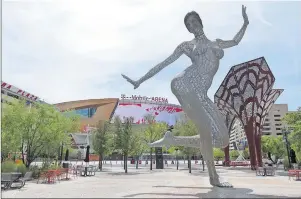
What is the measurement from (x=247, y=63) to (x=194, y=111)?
20127 mm

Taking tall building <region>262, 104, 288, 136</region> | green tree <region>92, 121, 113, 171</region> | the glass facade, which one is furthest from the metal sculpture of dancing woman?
tall building <region>262, 104, 288, 136</region>

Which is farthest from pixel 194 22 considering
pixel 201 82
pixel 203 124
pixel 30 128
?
pixel 30 128

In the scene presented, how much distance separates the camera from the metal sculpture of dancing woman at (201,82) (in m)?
12.7

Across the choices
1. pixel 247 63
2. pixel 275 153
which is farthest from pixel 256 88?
pixel 275 153

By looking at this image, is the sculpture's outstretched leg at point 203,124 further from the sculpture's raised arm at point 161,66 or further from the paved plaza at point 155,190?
the sculpture's raised arm at point 161,66

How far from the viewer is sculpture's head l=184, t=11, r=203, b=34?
13.5 metres

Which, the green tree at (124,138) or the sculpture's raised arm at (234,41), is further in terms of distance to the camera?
the green tree at (124,138)

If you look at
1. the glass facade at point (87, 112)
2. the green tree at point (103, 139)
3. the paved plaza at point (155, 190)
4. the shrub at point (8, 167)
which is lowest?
the paved plaza at point (155, 190)

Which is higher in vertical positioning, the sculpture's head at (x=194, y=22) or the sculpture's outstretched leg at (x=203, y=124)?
the sculpture's head at (x=194, y=22)

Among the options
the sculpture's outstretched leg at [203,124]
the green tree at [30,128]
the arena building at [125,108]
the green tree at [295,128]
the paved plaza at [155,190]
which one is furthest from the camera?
the arena building at [125,108]

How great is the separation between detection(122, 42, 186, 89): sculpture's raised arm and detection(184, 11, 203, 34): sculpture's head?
0.78 metres

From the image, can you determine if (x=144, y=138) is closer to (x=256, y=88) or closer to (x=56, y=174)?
(x=256, y=88)

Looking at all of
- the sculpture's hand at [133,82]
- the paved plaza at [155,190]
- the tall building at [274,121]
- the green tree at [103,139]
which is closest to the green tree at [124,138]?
the green tree at [103,139]

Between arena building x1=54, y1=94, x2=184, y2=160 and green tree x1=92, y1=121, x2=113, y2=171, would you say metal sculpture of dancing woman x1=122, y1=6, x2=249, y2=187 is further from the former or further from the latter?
arena building x1=54, y1=94, x2=184, y2=160
